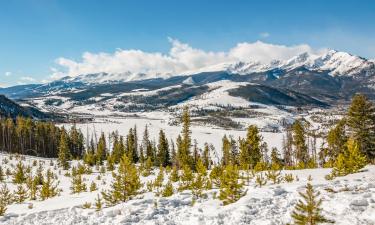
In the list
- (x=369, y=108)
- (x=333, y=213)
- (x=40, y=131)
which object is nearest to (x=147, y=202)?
(x=333, y=213)

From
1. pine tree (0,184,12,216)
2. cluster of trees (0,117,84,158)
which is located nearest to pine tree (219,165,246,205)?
pine tree (0,184,12,216)

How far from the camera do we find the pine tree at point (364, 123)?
50.1 metres

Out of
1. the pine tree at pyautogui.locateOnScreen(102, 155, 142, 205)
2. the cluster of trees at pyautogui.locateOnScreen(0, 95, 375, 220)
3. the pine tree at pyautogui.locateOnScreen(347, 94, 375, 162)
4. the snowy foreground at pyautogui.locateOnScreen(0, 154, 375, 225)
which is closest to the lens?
the snowy foreground at pyautogui.locateOnScreen(0, 154, 375, 225)

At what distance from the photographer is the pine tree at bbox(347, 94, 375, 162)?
5009 centimetres

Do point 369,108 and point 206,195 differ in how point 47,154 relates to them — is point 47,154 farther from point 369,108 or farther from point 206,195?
point 206,195

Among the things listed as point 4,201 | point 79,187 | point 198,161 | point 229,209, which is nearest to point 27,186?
point 79,187

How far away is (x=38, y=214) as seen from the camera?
2156cm

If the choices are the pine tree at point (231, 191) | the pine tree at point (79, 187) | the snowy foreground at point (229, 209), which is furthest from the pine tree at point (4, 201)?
the pine tree at point (231, 191)

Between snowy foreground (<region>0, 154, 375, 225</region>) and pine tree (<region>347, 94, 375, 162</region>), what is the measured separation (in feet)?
98.1

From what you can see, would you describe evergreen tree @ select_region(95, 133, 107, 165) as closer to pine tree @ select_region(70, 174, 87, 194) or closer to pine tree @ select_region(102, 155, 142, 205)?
pine tree @ select_region(70, 174, 87, 194)

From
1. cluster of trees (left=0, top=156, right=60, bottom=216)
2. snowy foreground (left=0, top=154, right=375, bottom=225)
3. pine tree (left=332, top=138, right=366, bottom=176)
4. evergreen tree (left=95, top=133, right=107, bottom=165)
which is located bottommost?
evergreen tree (left=95, top=133, right=107, bottom=165)

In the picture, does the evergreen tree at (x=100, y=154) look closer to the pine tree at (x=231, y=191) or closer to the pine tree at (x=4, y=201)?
the pine tree at (x=4, y=201)

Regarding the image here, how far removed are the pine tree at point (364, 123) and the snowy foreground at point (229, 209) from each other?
2990cm

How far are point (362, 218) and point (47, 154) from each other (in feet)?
373
